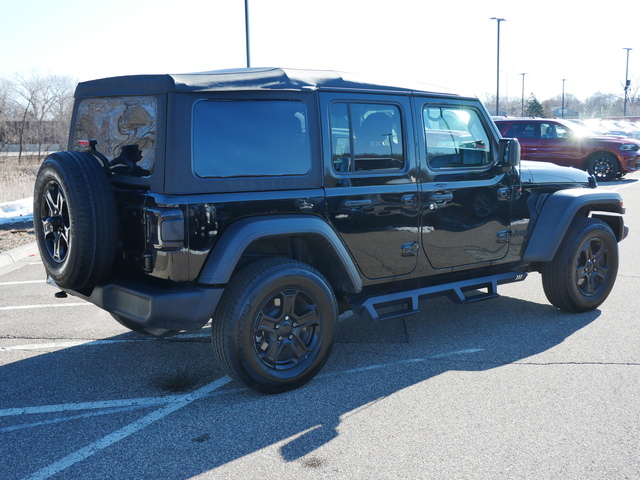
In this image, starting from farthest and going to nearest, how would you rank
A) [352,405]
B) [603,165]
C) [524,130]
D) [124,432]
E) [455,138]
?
1. [603,165]
2. [524,130]
3. [455,138]
4. [352,405]
5. [124,432]

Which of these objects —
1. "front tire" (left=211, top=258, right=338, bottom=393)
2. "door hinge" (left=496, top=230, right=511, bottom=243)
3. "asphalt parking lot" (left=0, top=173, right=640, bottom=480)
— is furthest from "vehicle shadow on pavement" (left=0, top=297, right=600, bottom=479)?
"door hinge" (left=496, top=230, right=511, bottom=243)

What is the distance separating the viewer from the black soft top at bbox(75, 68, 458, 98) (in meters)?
3.80

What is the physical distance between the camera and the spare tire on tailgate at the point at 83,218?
3.79 m

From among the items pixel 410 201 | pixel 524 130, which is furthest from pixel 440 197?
pixel 524 130

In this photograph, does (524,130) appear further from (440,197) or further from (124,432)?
(124,432)

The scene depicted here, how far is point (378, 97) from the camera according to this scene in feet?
15.0

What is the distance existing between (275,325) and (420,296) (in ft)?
4.22

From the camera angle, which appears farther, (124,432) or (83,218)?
(83,218)

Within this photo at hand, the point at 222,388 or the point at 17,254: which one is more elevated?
the point at 17,254

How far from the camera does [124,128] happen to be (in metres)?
4.17

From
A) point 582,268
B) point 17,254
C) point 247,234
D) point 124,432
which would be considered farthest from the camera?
point 17,254

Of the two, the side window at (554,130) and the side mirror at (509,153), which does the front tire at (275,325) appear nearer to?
the side mirror at (509,153)

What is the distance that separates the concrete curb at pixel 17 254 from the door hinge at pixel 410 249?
17.8ft

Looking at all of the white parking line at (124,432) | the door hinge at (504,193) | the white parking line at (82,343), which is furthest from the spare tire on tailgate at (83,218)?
the door hinge at (504,193)
